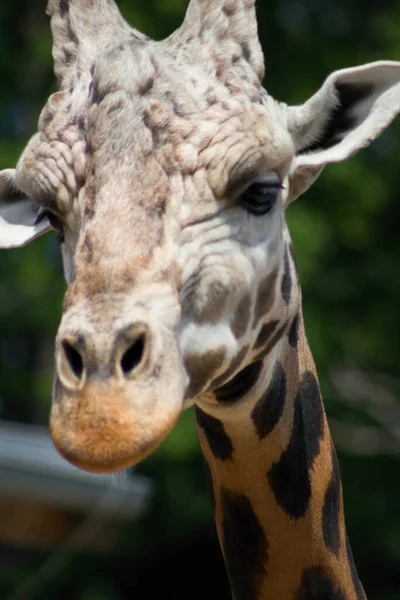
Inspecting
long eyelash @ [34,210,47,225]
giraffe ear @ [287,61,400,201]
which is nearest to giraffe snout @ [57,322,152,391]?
long eyelash @ [34,210,47,225]

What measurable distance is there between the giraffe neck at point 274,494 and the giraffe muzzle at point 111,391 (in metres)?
0.78

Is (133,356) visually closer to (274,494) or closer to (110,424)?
(110,424)

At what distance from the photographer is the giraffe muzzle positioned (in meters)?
3.36

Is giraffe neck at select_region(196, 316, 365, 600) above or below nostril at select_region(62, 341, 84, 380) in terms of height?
below

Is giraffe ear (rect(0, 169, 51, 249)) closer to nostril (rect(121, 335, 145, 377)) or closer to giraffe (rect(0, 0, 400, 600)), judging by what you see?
giraffe (rect(0, 0, 400, 600))

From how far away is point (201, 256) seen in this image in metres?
3.73

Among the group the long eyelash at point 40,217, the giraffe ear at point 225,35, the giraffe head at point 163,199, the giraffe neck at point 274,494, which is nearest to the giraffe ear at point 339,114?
the giraffe head at point 163,199

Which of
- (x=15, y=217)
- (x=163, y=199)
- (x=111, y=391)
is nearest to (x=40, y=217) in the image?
(x=15, y=217)

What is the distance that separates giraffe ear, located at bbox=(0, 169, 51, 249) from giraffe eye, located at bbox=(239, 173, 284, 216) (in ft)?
2.25

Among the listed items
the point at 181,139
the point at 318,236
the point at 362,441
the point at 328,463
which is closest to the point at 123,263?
the point at 181,139

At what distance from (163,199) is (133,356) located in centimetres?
47

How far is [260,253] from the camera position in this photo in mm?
3939

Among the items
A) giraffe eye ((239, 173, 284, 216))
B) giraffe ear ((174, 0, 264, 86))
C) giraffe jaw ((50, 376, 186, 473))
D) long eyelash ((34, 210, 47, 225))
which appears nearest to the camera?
giraffe jaw ((50, 376, 186, 473))

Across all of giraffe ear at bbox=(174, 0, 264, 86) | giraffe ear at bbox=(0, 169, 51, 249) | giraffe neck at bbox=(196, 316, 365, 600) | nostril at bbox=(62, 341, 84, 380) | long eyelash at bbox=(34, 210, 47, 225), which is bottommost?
giraffe neck at bbox=(196, 316, 365, 600)
